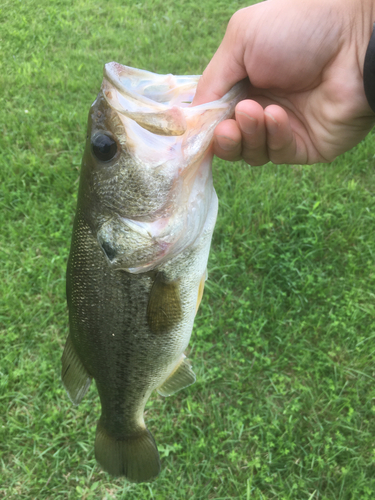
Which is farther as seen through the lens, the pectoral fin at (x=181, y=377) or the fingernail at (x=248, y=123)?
the pectoral fin at (x=181, y=377)

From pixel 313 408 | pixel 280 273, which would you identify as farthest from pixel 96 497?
pixel 280 273

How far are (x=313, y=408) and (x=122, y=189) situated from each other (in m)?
2.05

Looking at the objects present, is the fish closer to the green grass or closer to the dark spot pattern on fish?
the dark spot pattern on fish

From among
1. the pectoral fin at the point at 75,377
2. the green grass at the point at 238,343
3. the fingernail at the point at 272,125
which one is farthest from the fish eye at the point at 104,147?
the green grass at the point at 238,343

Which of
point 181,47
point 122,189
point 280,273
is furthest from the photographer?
point 181,47

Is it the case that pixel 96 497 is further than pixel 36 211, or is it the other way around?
pixel 36 211

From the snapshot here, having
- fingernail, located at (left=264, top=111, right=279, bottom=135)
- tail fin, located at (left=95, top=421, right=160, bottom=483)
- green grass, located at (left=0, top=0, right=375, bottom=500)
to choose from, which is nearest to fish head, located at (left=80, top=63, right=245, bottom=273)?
fingernail, located at (left=264, top=111, right=279, bottom=135)

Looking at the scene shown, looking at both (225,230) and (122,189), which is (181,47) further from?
(122,189)

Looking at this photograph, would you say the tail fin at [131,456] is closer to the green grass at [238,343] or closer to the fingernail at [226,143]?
the green grass at [238,343]

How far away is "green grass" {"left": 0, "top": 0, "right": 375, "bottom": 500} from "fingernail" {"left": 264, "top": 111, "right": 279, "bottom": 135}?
5.57ft

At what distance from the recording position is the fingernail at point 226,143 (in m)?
1.28

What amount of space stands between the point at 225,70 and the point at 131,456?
1714 mm

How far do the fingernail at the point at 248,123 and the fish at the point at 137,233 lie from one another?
0.24ft

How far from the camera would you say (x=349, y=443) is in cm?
239
